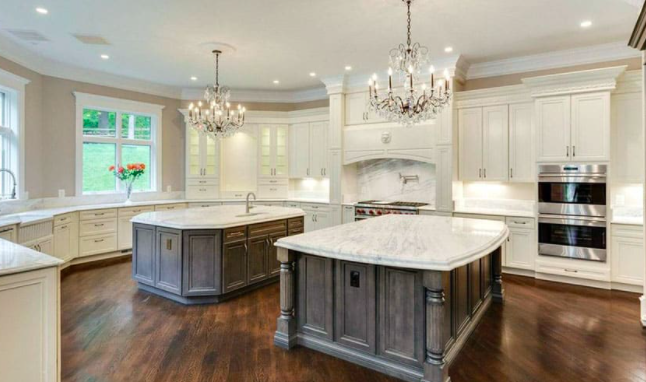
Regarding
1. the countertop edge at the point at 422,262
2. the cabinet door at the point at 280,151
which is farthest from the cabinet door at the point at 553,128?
the cabinet door at the point at 280,151

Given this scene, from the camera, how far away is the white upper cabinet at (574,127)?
4418mm

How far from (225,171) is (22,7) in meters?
4.14

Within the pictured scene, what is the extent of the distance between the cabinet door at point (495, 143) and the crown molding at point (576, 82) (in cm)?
52

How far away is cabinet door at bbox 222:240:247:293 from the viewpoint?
3955mm

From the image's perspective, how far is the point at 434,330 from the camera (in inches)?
89.9

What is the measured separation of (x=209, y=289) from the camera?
3918mm

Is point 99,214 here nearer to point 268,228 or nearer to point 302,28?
point 268,228

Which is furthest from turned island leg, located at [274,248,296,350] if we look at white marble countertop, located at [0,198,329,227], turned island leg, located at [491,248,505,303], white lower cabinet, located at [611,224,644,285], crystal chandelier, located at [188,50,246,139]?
white lower cabinet, located at [611,224,644,285]

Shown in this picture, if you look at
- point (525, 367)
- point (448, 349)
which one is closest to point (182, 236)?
point (448, 349)

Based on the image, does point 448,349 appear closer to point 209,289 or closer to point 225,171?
point 209,289

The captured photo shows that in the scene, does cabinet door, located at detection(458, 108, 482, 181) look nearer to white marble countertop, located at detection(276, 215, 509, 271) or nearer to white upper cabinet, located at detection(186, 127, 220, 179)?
white marble countertop, located at detection(276, 215, 509, 271)

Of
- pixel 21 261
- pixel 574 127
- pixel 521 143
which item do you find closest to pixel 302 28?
pixel 521 143

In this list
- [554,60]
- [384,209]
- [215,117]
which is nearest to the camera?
[215,117]

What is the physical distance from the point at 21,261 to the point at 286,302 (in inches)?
68.1
